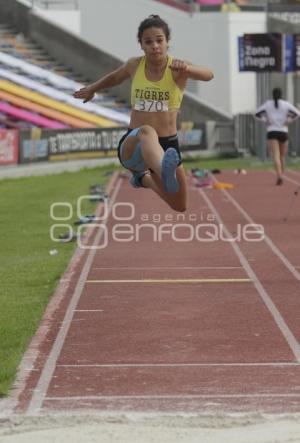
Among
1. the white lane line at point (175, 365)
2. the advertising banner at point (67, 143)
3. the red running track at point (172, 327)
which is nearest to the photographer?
the red running track at point (172, 327)

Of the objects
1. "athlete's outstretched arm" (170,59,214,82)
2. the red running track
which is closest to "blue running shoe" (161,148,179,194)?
"athlete's outstretched arm" (170,59,214,82)

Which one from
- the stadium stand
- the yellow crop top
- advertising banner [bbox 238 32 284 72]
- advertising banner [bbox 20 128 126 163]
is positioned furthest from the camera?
the stadium stand

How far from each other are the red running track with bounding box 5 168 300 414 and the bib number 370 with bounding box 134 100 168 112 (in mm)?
1616

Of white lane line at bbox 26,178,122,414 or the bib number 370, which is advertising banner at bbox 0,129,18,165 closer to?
white lane line at bbox 26,178,122,414

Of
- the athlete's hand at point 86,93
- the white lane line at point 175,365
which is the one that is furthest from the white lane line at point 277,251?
the white lane line at point 175,365

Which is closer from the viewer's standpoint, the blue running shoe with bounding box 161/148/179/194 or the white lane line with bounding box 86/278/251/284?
the blue running shoe with bounding box 161/148/179/194

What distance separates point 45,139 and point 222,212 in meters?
12.1

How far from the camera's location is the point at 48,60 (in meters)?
43.5

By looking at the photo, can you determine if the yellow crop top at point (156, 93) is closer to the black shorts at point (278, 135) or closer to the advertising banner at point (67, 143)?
the black shorts at point (278, 135)

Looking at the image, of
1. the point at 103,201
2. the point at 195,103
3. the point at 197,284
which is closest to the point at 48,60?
the point at 195,103

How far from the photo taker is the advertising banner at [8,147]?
29.4m

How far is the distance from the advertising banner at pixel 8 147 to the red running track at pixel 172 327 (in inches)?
449

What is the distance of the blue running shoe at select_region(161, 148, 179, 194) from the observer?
9.50 meters

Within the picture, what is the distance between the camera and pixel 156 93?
33.4ft
